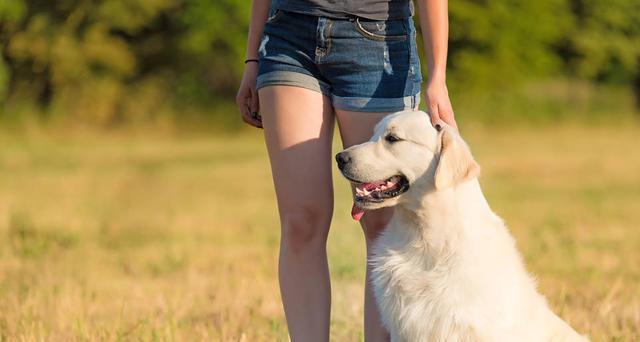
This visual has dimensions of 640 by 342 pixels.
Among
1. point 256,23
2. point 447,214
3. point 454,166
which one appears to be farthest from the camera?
point 256,23

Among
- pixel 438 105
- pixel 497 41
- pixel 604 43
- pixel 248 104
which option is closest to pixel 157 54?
pixel 497 41

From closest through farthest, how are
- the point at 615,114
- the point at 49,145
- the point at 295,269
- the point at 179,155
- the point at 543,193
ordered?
the point at 295,269 → the point at 543,193 → the point at 179,155 → the point at 49,145 → the point at 615,114

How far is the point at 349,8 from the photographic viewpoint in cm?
442

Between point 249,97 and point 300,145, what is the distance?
1.54 ft

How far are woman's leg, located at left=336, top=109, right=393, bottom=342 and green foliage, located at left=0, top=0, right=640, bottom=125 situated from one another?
22.8 m

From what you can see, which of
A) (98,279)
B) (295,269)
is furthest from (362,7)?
(98,279)

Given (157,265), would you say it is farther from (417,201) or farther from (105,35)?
(105,35)

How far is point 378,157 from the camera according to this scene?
4293mm

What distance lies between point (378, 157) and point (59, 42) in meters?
25.0

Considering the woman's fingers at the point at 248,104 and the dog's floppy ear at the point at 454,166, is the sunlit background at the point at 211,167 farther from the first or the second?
the dog's floppy ear at the point at 454,166

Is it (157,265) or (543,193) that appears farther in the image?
(543,193)

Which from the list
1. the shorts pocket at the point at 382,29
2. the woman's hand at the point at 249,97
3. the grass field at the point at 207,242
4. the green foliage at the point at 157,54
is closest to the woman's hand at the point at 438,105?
the shorts pocket at the point at 382,29

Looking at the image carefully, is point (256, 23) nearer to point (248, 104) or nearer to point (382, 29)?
point (248, 104)

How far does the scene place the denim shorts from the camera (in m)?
4.41
